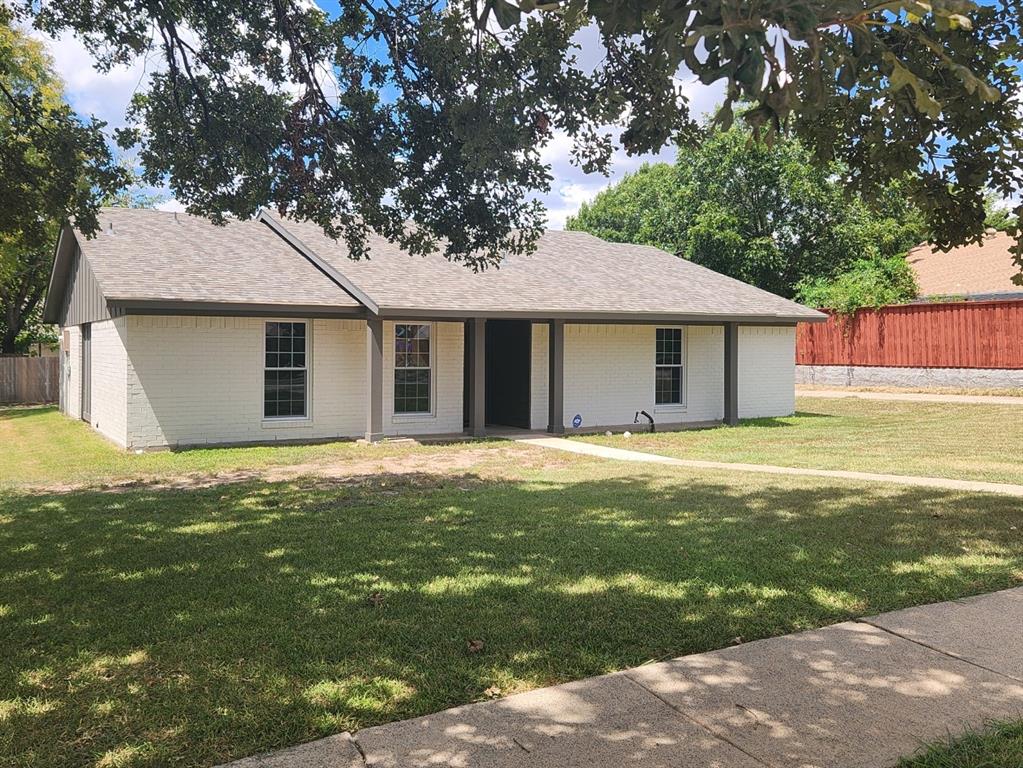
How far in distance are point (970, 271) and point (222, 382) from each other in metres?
30.3

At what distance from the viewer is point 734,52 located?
2.92m

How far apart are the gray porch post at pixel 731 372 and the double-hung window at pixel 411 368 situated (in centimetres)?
741

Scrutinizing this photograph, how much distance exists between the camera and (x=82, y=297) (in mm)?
18906

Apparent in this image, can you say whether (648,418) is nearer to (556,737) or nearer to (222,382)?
(222,382)

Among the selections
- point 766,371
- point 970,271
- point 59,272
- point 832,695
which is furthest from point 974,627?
point 970,271

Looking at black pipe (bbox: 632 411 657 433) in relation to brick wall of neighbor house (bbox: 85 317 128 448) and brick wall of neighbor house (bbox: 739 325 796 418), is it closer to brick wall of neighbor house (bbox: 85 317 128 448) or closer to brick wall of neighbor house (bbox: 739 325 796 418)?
brick wall of neighbor house (bbox: 739 325 796 418)

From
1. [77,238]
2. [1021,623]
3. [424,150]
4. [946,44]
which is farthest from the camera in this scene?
[77,238]

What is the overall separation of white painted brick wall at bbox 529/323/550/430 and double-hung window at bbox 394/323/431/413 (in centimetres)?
245

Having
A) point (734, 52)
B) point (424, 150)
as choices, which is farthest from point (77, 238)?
point (734, 52)

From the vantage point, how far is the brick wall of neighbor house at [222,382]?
47.5 feet

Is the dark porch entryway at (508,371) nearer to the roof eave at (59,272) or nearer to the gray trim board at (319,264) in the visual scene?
the gray trim board at (319,264)

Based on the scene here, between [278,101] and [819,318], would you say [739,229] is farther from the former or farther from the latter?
[278,101]

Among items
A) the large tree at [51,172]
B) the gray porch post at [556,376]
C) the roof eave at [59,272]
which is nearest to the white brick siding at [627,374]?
the gray porch post at [556,376]

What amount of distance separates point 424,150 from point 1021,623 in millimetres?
6587
